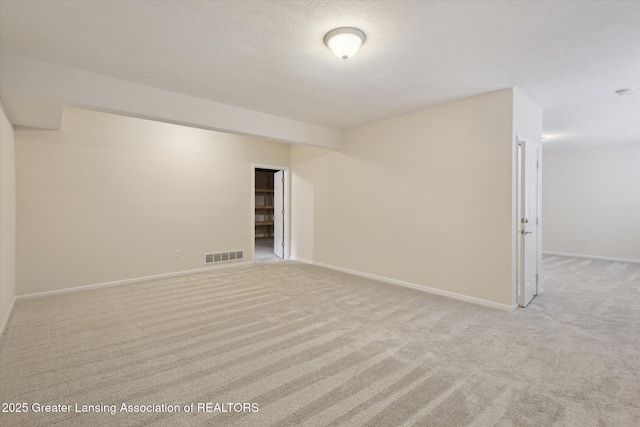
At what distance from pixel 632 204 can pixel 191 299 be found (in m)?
8.83

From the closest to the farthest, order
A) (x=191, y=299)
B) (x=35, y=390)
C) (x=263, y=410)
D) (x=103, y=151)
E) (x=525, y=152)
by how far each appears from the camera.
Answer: (x=263, y=410)
(x=35, y=390)
(x=525, y=152)
(x=191, y=299)
(x=103, y=151)

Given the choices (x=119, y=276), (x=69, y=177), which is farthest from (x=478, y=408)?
(x=69, y=177)

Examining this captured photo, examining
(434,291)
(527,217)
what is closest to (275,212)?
(434,291)

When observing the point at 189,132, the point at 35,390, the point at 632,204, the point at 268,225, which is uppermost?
the point at 189,132

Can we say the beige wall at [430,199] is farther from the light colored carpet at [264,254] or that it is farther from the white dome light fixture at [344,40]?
the white dome light fixture at [344,40]

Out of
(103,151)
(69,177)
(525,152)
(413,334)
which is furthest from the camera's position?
(103,151)

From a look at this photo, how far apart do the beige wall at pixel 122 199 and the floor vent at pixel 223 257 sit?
0.10m

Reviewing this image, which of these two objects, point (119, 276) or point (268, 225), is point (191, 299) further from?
point (268, 225)

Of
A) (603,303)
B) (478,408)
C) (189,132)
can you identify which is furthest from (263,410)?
(189,132)

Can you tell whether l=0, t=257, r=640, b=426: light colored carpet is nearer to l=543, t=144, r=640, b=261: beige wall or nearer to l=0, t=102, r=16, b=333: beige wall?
l=0, t=102, r=16, b=333: beige wall

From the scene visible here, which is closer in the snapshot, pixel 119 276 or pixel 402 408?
pixel 402 408

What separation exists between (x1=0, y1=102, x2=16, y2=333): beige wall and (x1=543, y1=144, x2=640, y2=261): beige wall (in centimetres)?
1006

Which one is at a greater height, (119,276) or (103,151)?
(103,151)

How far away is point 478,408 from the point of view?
187 cm
